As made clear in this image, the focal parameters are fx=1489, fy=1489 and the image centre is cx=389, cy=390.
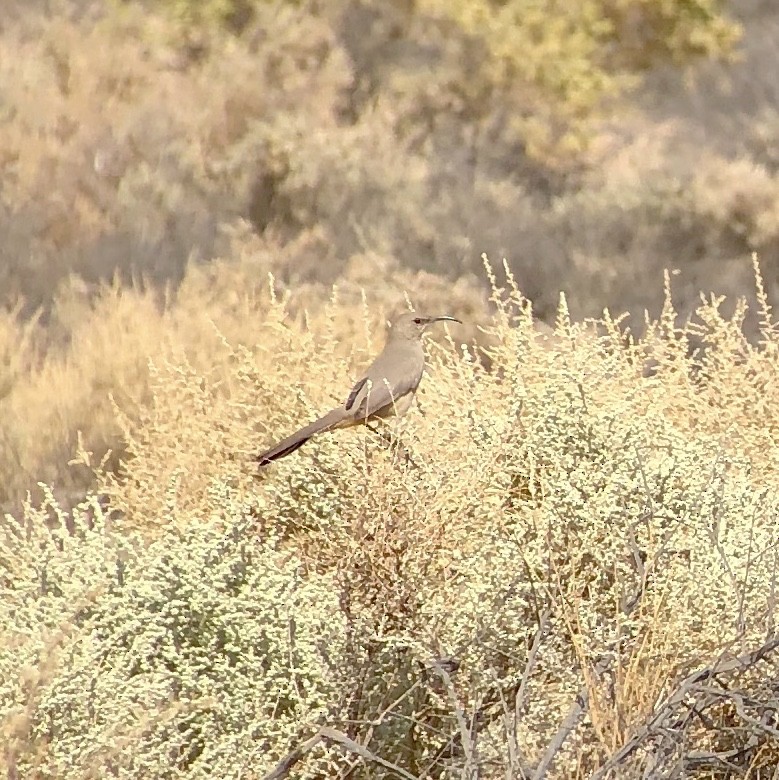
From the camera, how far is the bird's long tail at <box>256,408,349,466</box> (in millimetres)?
4602

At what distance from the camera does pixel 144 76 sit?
39.0 feet

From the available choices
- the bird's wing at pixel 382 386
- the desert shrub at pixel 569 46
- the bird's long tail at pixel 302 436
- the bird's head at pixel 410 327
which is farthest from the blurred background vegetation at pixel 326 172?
the bird's long tail at pixel 302 436

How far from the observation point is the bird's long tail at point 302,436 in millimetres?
4602

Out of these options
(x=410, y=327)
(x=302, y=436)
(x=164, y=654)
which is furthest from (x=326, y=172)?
(x=164, y=654)

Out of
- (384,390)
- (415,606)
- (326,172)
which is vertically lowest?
(326,172)

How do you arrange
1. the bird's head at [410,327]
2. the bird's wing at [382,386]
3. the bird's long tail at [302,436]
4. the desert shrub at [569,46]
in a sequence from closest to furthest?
the bird's long tail at [302,436], the bird's wing at [382,386], the bird's head at [410,327], the desert shrub at [569,46]

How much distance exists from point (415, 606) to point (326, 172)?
651cm

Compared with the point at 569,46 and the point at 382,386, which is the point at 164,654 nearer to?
the point at 382,386

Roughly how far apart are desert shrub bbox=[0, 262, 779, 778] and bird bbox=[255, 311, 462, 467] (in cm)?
8

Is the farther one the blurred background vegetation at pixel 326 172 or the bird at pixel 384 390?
the blurred background vegetation at pixel 326 172

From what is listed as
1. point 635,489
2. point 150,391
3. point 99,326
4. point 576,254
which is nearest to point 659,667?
point 635,489

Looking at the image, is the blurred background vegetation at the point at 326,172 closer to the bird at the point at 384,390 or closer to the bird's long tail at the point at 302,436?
the bird at the point at 384,390

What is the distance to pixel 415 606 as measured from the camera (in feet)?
12.4

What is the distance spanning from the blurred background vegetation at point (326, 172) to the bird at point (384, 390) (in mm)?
1318
